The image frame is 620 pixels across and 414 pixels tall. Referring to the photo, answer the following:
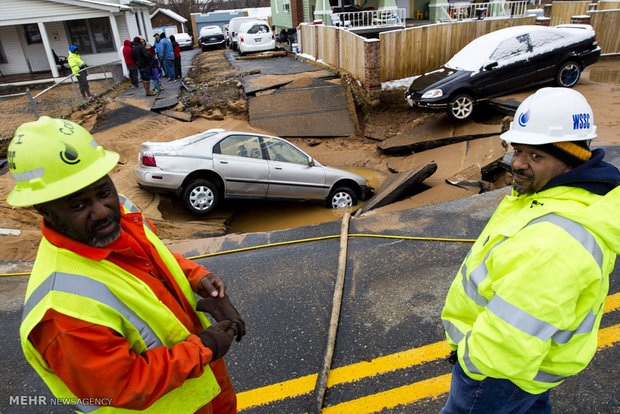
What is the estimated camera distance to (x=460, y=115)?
10086 mm

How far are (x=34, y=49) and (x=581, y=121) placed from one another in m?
26.8

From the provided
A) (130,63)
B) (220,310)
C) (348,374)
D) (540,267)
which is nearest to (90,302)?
(220,310)

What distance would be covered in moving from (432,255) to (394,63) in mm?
9813

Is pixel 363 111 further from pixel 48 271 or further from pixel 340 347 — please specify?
pixel 48 271

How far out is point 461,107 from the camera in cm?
999

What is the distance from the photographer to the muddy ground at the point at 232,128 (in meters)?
6.55

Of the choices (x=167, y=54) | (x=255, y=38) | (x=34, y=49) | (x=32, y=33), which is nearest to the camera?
(x=167, y=54)

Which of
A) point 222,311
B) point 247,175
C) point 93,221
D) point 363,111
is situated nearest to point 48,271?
point 93,221

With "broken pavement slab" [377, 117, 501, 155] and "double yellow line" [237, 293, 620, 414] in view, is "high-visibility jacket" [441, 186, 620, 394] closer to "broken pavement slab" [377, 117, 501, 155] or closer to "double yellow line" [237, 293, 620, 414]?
"double yellow line" [237, 293, 620, 414]

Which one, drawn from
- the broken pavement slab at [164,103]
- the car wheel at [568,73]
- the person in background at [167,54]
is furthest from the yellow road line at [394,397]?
the person in background at [167,54]

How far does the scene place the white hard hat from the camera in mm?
1609

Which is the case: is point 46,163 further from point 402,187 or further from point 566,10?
point 566,10

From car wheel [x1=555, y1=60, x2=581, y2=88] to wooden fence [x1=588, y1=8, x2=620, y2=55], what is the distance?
24.9ft

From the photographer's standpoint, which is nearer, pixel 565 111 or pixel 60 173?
pixel 60 173
